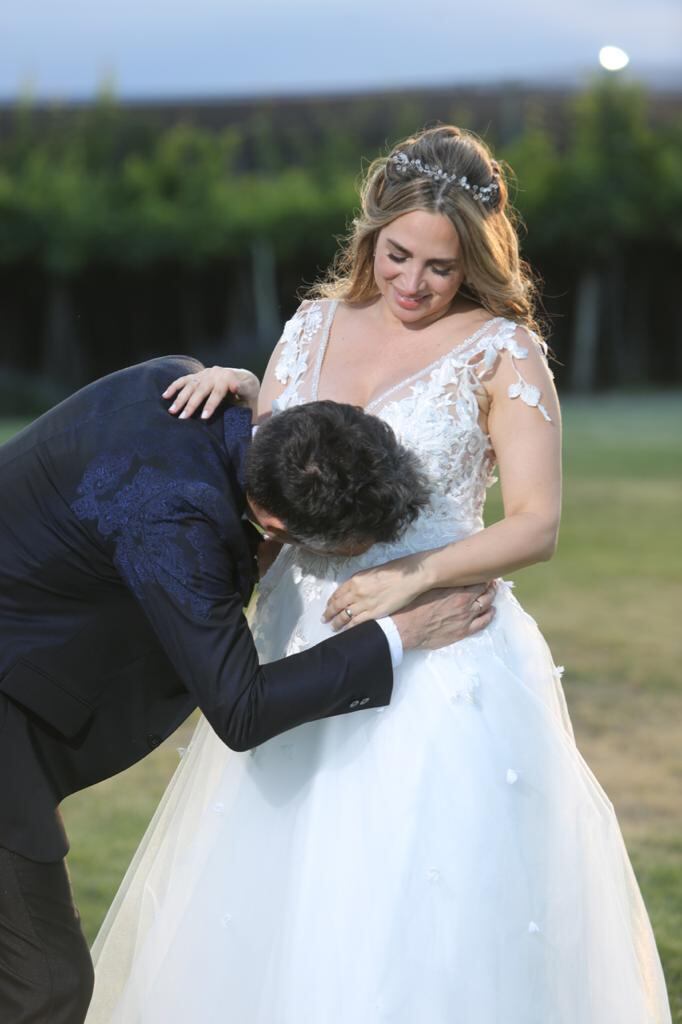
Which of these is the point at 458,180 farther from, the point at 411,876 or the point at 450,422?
the point at 411,876

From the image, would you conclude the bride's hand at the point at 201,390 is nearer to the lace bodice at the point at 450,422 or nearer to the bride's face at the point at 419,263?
the lace bodice at the point at 450,422

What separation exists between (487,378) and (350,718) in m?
0.83

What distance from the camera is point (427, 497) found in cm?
280

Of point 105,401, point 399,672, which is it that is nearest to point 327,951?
point 399,672

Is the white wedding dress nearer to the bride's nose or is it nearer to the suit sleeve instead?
the bride's nose

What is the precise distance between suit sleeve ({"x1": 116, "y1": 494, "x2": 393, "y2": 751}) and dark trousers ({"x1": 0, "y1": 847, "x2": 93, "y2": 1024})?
23.3 inches

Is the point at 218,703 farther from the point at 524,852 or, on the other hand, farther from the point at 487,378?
the point at 487,378

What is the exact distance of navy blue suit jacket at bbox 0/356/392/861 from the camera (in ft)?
8.73

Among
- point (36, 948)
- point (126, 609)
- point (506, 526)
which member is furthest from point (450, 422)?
point (36, 948)

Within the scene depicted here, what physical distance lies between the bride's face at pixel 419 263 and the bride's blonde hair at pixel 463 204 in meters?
0.02

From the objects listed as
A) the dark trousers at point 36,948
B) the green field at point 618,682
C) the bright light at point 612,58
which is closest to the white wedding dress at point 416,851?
the dark trousers at point 36,948

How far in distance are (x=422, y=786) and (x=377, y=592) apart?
0.42 metres

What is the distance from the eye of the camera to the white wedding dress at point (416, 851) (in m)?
2.96

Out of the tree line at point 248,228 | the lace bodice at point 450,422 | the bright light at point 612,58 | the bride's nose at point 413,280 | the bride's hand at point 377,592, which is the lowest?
the tree line at point 248,228
